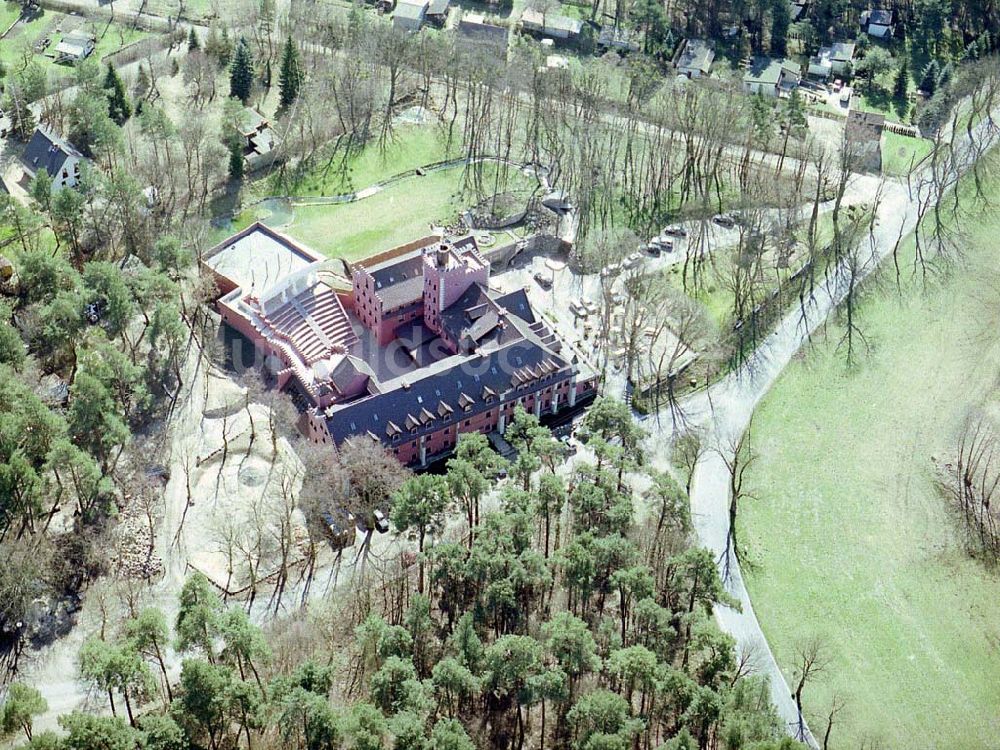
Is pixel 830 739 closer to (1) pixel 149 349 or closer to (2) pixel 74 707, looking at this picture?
(2) pixel 74 707

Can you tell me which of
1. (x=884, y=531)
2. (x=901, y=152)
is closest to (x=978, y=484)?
(x=884, y=531)

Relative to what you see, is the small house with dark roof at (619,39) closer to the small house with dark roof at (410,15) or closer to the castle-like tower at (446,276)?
the small house with dark roof at (410,15)

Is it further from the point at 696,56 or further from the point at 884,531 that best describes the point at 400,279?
the point at 696,56

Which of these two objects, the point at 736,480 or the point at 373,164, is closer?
the point at 736,480

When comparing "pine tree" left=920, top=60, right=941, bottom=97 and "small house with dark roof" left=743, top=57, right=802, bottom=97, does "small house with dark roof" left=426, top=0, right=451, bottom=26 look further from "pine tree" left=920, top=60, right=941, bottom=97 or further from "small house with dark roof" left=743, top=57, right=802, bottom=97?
"pine tree" left=920, top=60, right=941, bottom=97

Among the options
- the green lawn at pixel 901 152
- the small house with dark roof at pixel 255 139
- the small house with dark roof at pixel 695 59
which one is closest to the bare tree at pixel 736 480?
the green lawn at pixel 901 152

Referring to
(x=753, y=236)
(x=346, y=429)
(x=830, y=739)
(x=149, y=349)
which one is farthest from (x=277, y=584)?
(x=753, y=236)
